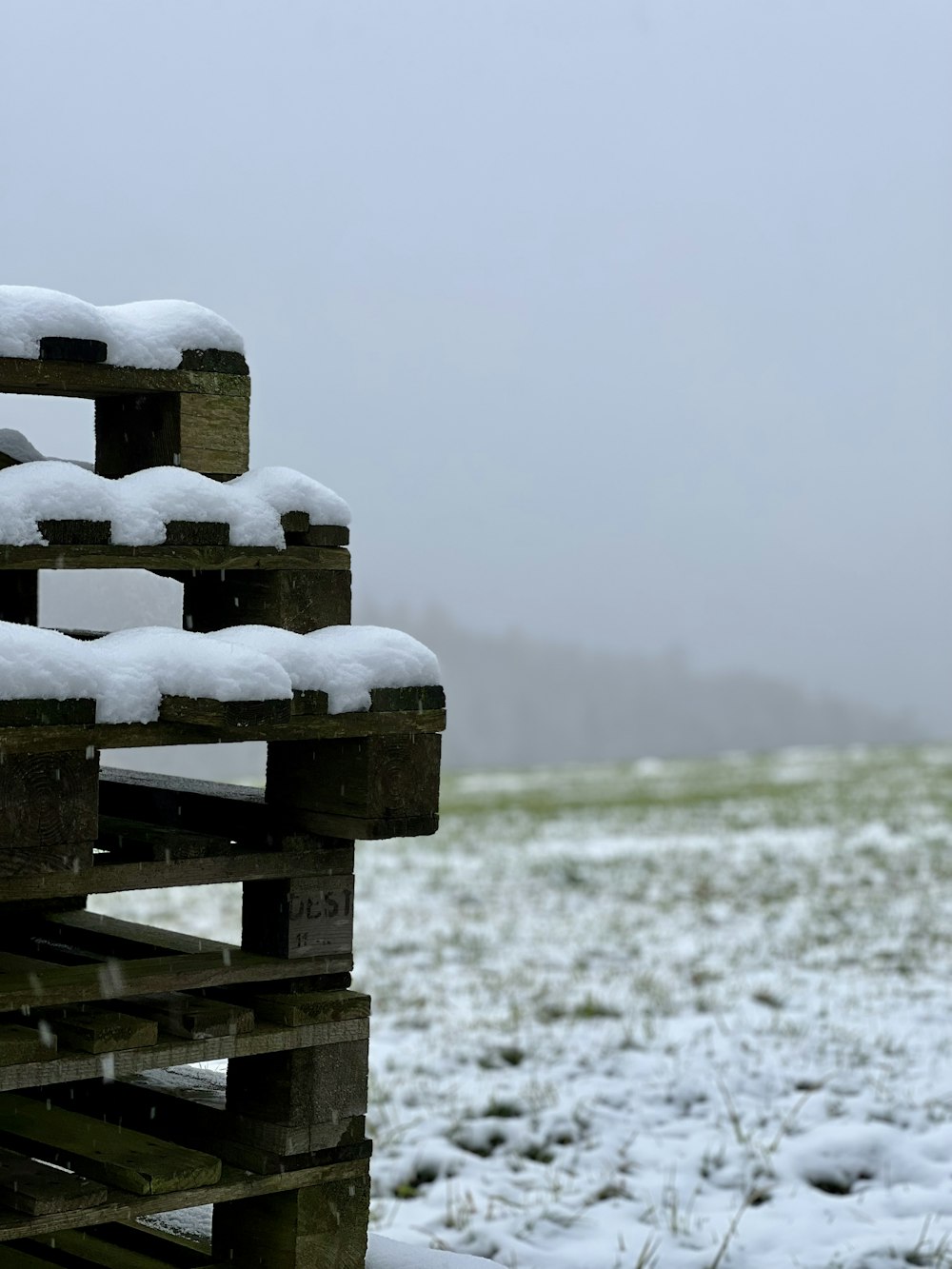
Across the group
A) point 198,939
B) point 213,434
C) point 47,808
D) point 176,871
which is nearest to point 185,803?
point 198,939

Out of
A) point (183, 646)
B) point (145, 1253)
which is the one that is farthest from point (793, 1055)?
point (183, 646)

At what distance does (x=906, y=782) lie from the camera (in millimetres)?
24266

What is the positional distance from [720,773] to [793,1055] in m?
25.5

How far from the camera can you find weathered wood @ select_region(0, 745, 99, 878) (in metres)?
2.77

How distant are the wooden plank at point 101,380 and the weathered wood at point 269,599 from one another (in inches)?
15.3

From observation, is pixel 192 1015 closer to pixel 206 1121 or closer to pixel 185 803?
pixel 206 1121

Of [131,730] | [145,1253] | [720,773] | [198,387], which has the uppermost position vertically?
[198,387]

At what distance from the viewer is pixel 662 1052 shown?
6.88 m

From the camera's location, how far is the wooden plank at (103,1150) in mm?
3084

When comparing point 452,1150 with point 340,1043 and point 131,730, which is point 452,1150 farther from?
point 131,730

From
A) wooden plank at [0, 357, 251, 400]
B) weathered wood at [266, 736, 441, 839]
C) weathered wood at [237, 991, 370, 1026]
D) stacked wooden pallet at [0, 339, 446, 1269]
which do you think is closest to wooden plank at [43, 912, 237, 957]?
stacked wooden pallet at [0, 339, 446, 1269]

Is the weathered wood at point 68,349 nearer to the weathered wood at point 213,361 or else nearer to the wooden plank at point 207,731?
the weathered wood at point 213,361

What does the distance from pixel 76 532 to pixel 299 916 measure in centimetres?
95

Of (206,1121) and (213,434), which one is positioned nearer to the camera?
(213,434)
